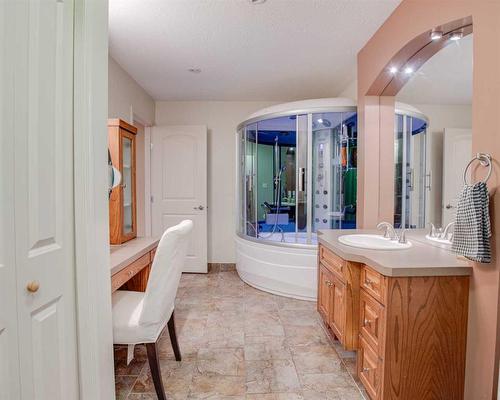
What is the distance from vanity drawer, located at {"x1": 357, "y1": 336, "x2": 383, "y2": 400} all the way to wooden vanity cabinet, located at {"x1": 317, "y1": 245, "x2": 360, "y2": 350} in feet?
0.26

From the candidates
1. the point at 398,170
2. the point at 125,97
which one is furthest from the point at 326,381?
the point at 125,97

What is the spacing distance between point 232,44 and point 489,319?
2.49 metres

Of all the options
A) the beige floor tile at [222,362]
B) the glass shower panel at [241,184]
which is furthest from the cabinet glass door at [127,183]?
the glass shower panel at [241,184]

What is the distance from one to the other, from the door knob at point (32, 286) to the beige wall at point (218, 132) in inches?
123

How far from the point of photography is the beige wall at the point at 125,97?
271cm

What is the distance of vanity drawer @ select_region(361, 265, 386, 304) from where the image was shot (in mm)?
1395

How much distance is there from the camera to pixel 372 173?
2477mm

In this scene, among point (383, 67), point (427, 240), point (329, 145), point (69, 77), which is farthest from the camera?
point (329, 145)

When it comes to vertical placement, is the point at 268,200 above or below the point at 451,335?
above

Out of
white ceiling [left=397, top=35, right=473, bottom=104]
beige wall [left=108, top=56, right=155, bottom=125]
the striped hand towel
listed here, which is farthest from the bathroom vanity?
beige wall [left=108, top=56, right=155, bottom=125]

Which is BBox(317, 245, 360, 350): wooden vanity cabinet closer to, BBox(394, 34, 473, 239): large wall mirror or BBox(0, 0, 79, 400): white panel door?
BBox(394, 34, 473, 239): large wall mirror

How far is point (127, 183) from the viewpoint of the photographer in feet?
8.01

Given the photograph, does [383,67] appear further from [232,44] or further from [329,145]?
[232,44]

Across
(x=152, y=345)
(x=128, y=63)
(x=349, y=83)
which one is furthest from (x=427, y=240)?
(x=128, y=63)
